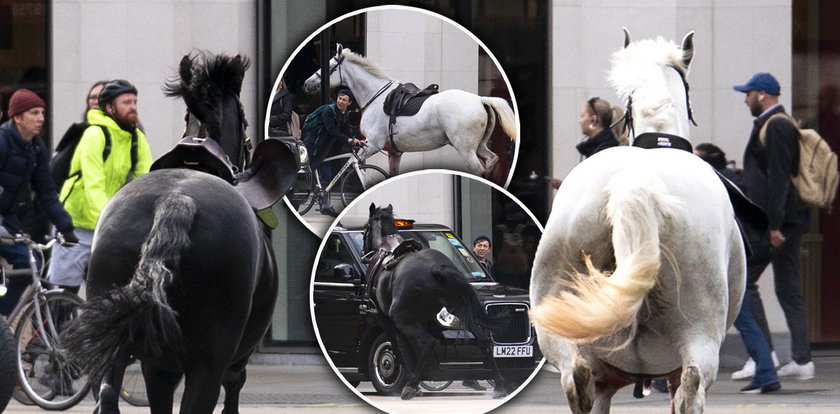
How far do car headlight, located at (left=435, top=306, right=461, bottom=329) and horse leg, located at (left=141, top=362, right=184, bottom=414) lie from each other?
2.25 metres

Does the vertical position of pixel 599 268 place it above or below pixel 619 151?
below

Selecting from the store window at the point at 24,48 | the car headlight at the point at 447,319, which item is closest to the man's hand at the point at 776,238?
the car headlight at the point at 447,319

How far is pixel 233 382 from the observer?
6848 mm

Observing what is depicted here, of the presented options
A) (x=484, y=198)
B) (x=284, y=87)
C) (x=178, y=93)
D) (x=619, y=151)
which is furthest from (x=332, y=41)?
(x=619, y=151)

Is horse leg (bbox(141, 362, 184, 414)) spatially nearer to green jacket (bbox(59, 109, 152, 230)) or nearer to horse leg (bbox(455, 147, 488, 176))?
horse leg (bbox(455, 147, 488, 176))

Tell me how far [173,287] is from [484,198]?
9.48 feet

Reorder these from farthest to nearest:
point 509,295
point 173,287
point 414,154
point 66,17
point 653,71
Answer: point 66,17
point 414,154
point 509,295
point 653,71
point 173,287

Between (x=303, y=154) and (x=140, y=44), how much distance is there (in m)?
4.13

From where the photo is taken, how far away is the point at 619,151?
18.6 ft

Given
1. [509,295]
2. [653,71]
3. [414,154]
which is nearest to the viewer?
[653,71]

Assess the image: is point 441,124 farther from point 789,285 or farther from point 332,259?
point 789,285

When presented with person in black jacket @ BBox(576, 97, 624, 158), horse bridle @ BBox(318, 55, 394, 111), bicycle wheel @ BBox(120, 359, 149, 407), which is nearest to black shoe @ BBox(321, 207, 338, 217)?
horse bridle @ BBox(318, 55, 394, 111)

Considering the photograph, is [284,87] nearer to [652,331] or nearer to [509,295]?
[509,295]

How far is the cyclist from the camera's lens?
907 cm
